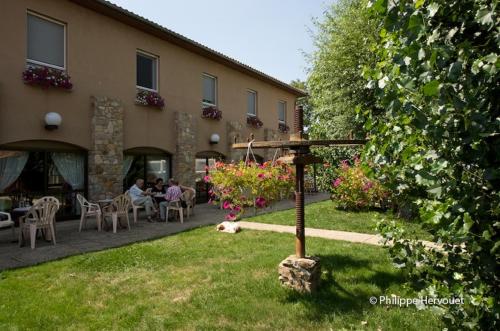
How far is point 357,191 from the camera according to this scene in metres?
11.1

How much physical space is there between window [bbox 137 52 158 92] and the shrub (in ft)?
23.3

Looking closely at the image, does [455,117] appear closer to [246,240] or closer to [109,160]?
[246,240]

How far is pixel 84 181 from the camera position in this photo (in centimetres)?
1020

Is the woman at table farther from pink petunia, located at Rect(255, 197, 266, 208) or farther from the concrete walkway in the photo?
pink petunia, located at Rect(255, 197, 266, 208)

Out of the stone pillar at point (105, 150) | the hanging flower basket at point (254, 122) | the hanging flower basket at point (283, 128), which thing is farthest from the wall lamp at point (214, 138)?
the hanging flower basket at point (283, 128)

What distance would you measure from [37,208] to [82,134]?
3442 millimetres

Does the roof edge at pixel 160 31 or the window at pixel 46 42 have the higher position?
the roof edge at pixel 160 31

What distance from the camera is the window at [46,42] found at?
9.02 meters

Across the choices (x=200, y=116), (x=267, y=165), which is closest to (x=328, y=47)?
(x=200, y=116)

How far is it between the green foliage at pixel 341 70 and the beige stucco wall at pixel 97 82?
4.09 meters

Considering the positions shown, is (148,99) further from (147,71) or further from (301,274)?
(301,274)

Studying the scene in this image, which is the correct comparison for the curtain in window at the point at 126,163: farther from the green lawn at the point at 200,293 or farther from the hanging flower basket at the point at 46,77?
the green lawn at the point at 200,293

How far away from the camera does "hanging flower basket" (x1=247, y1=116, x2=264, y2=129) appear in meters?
17.4

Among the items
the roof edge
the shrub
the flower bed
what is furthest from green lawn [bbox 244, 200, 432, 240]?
the roof edge
